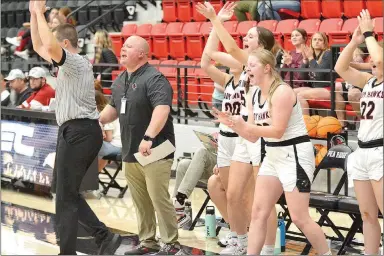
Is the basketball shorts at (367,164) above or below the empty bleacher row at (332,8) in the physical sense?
below

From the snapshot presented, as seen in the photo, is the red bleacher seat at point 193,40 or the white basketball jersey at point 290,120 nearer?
the white basketball jersey at point 290,120

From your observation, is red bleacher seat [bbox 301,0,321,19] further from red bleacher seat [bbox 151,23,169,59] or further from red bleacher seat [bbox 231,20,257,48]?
red bleacher seat [bbox 151,23,169,59]

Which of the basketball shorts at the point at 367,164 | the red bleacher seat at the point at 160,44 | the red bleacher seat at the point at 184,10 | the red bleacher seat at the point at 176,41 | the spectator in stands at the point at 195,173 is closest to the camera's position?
the basketball shorts at the point at 367,164

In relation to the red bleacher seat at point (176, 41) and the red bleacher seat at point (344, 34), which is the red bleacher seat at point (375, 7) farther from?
the red bleacher seat at point (176, 41)

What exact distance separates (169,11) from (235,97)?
8.27 m

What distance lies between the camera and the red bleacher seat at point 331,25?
11.8 metres

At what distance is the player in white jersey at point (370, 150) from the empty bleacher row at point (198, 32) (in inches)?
210

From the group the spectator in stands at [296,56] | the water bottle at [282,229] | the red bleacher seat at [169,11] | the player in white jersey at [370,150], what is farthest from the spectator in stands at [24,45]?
the player in white jersey at [370,150]

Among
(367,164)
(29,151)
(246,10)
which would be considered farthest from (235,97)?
(246,10)

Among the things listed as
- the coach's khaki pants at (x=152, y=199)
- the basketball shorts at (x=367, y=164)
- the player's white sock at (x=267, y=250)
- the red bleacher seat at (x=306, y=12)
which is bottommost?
the player's white sock at (x=267, y=250)

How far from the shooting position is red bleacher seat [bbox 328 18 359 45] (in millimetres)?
11316

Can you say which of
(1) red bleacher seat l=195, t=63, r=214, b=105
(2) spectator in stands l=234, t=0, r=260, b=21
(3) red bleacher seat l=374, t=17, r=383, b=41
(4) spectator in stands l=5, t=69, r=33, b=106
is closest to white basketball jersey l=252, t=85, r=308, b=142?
(3) red bleacher seat l=374, t=17, r=383, b=41

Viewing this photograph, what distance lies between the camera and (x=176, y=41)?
13930 millimetres

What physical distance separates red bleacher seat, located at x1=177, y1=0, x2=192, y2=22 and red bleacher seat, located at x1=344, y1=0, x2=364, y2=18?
10.7ft
